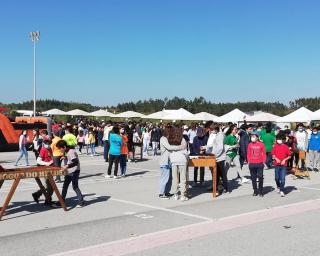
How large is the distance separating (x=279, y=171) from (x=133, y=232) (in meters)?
5.43

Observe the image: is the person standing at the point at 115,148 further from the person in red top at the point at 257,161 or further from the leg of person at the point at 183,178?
the person in red top at the point at 257,161

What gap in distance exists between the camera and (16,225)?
308 inches

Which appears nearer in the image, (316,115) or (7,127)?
(7,127)

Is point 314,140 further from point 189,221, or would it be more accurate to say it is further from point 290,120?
point 290,120

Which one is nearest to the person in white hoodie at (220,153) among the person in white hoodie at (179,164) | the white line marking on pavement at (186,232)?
the person in white hoodie at (179,164)

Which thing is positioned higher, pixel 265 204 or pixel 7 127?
pixel 7 127

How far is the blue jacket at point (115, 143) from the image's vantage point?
14609mm

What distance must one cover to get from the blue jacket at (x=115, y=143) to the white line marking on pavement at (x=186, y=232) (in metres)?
6.48

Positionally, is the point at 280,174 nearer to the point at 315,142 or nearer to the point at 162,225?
the point at 162,225

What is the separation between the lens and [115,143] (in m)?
14.7

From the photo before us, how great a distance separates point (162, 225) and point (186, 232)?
66cm

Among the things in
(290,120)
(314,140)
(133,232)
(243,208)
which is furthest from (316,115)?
(133,232)

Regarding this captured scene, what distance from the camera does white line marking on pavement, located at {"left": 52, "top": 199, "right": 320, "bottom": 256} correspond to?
6219mm

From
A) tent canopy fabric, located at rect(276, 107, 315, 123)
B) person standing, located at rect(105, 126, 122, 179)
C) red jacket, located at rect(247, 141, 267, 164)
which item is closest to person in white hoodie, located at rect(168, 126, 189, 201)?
red jacket, located at rect(247, 141, 267, 164)
